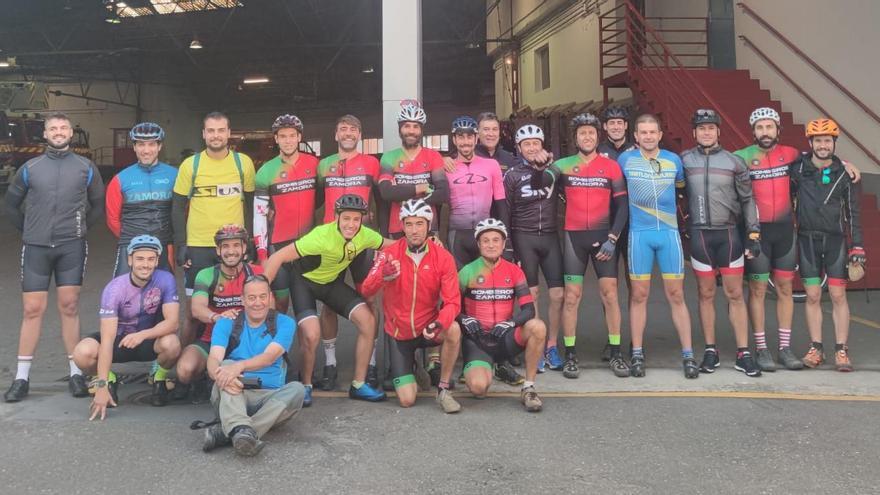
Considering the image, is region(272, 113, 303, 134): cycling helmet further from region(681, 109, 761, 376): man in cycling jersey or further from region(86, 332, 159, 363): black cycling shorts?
region(681, 109, 761, 376): man in cycling jersey

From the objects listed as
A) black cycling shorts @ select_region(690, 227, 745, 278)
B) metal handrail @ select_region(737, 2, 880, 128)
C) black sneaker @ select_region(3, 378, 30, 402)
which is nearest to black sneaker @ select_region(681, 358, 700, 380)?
black cycling shorts @ select_region(690, 227, 745, 278)

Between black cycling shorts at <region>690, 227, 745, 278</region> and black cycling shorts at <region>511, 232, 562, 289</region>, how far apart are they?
1.17m

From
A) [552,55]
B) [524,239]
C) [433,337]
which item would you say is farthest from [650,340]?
[552,55]

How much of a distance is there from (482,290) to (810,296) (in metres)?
3.00

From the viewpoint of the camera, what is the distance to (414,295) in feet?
16.0

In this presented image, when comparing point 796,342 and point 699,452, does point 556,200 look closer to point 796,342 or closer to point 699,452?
point 699,452

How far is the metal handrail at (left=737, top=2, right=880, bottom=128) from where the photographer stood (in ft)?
30.2

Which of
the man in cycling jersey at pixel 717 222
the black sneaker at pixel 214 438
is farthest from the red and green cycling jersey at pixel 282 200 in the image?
the man in cycling jersey at pixel 717 222

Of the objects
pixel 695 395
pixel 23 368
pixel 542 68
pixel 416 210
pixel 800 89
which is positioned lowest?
pixel 695 395

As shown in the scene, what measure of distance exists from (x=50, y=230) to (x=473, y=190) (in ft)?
11.0

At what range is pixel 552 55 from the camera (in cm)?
2167

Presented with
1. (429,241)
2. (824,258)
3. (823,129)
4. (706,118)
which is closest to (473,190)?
(429,241)

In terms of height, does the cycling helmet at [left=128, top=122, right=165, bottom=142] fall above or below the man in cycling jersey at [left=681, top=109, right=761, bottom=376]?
above

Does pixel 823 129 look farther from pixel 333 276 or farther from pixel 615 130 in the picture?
pixel 333 276
